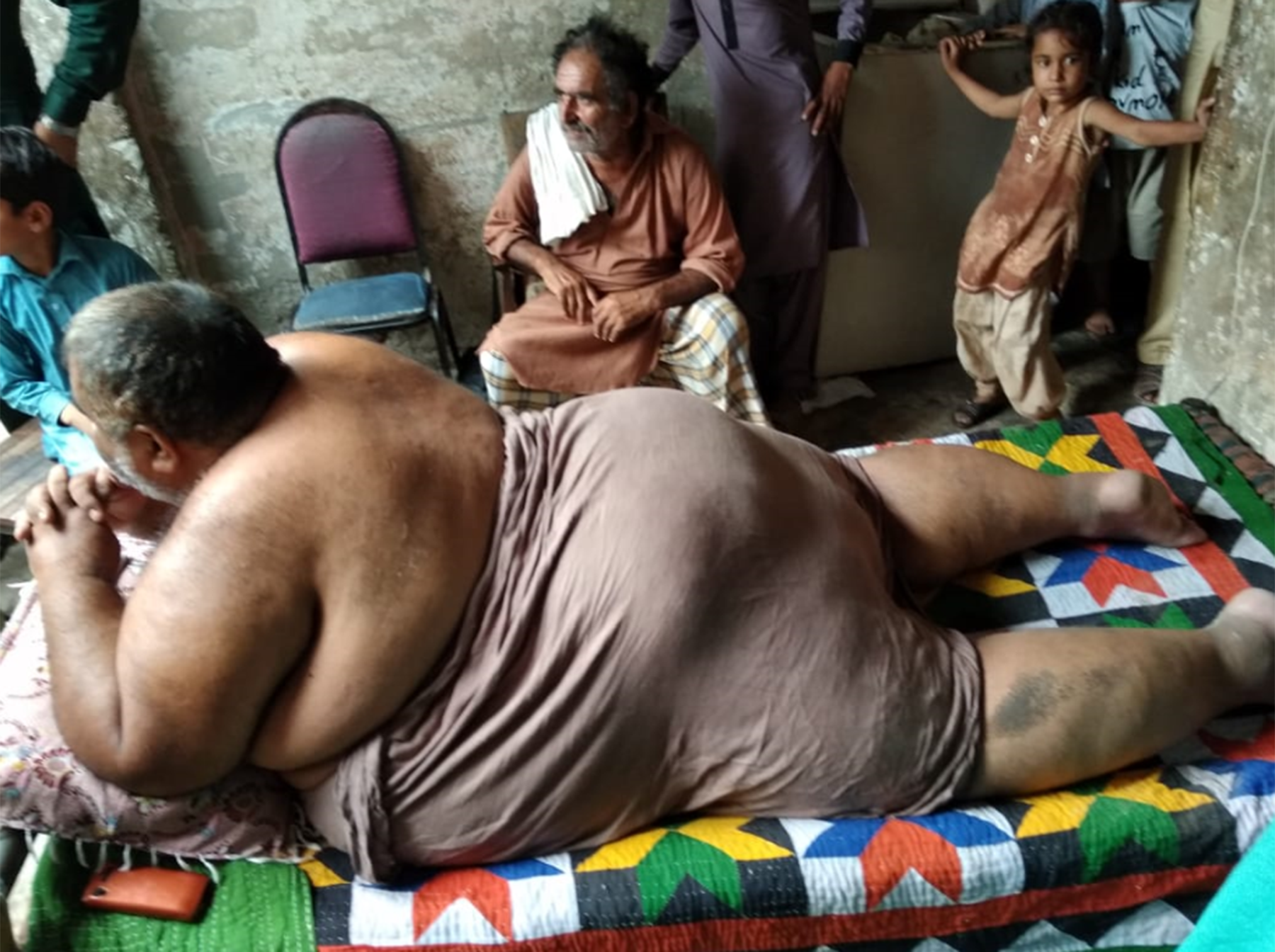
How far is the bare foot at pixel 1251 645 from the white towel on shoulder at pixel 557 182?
1768mm

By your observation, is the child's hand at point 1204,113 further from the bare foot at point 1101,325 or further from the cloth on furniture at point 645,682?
the cloth on furniture at point 645,682

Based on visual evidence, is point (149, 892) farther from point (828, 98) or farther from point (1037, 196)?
point (1037, 196)

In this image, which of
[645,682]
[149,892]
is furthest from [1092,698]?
[149,892]

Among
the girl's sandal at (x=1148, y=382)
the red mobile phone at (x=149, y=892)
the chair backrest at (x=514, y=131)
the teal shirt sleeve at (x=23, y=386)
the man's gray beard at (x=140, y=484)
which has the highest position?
the chair backrest at (x=514, y=131)

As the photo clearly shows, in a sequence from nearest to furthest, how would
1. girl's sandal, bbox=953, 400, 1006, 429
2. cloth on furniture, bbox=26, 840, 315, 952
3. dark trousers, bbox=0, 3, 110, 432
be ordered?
cloth on furniture, bbox=26, 840, 315, 952
dark trousers, bbox=0, 3, 110, 432
girl's sandal, bbox=953, 400, 1006, 429

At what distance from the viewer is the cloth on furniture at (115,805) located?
135cm

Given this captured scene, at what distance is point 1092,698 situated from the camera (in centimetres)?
146

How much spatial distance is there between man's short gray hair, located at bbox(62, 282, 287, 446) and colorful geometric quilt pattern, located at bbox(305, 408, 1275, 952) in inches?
26.1

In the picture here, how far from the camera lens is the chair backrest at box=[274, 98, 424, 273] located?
2969 millimetres

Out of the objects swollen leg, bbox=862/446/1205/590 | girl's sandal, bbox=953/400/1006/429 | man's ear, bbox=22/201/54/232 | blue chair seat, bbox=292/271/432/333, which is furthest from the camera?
girl's sandal, bbox=953/400/1006/429

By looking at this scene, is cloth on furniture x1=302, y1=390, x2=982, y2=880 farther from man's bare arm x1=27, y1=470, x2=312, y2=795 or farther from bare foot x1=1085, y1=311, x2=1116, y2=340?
bare foot x1=1085, y1=311, x2=1116, y2=340

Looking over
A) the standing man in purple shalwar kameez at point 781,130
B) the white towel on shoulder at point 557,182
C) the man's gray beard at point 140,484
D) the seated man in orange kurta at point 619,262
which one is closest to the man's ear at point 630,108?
the seated man in orange kurta at point 619,262

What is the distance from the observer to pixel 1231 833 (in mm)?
1439

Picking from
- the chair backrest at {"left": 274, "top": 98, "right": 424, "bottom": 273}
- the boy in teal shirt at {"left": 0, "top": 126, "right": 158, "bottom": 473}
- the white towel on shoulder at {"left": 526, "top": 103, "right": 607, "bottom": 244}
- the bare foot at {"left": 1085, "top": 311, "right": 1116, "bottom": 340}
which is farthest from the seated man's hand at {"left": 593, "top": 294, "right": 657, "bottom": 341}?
the bare foot at {"left": 1085, "top": 311, "right": 1116, "bottom": 340}
